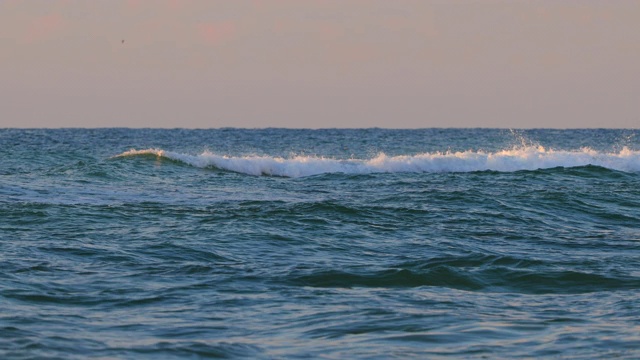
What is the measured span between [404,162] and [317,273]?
76.1 feet

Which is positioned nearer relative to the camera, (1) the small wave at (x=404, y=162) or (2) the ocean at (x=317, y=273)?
(2) the ocean at (x=317, y=273)

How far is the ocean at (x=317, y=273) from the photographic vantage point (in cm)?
751

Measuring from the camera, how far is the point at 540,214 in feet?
56.9

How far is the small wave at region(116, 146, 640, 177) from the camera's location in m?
31.8

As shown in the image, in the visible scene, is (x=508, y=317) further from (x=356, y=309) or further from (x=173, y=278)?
(x=173, y=278)

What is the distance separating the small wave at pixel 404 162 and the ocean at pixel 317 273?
9.43m

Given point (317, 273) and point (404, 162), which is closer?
point (317, 273)

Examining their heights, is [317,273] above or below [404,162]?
below

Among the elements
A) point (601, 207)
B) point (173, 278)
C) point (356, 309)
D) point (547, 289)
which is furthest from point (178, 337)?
point (601, 207)

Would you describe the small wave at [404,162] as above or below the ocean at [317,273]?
above

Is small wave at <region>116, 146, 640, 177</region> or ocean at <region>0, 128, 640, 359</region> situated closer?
ocean at <region>0, 128, 640, 359</region>

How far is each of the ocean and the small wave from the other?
9433 millimetres

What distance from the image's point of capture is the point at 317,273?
10570 millimetres

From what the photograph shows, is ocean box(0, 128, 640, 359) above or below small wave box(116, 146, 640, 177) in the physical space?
below
